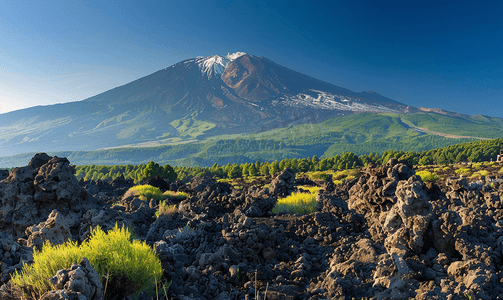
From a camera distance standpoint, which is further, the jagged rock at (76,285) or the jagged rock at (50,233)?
the jagged rock at (50,233)

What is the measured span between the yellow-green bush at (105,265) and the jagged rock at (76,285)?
0.60 ft

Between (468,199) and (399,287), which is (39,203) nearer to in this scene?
(399,287)

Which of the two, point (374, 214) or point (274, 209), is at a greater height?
point (374, 214)

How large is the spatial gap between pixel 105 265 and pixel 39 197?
22.9ft

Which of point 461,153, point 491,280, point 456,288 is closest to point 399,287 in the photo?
point 456,288

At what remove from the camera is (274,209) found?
455 inches

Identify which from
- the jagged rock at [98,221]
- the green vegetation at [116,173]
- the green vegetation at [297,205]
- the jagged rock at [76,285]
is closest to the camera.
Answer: the jagged rock at [76,285]

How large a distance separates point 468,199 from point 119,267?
34.6ft

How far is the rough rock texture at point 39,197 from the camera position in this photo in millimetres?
8898

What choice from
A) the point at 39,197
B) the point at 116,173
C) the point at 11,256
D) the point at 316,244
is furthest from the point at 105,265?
the point at 116,173

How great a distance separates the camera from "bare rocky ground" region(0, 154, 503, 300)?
14.3 feet

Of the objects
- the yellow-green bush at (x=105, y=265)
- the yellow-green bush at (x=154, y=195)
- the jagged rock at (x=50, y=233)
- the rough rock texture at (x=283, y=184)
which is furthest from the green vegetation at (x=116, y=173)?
the yellow-green bush at (x=105, y=265)

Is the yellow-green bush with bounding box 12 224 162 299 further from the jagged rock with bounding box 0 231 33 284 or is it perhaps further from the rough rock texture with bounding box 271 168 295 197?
the rough rock texture with bounding box 271 168 295 197

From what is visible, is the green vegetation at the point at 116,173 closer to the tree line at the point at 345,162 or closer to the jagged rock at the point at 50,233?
the tree line at the point at 345,162
